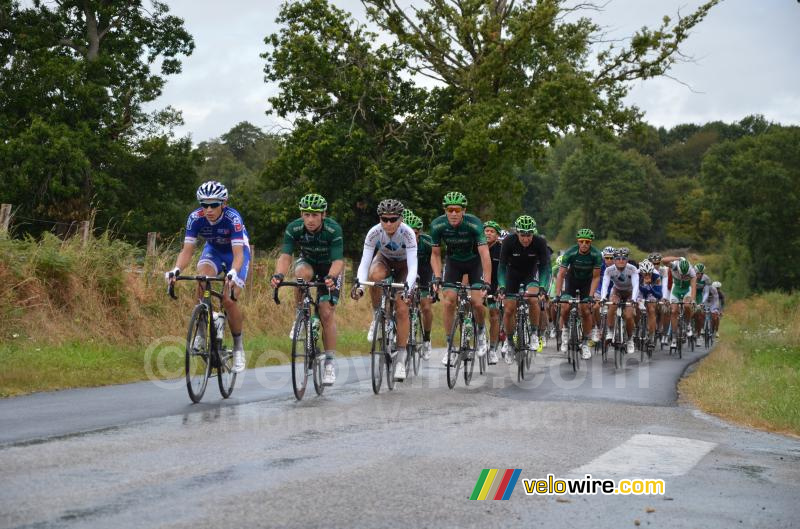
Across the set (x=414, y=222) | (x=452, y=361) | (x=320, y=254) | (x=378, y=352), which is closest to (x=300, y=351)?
(x=378, y=352)

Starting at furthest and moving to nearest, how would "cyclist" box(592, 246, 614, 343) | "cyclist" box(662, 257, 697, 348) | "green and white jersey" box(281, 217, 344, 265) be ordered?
1. "cyclist" box(662, 257, 697, 348)
2. "cyclist" box(592, 246, 614, 343)
3. "green and white jersey" box(281, 217, 344, 265)

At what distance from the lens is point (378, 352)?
1208 centimetres

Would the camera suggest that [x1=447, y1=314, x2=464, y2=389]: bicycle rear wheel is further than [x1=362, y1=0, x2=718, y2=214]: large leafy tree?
No

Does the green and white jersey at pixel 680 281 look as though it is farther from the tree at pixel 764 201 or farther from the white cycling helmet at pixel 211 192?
the tree at pixel 764 201

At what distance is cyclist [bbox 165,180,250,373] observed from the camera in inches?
427

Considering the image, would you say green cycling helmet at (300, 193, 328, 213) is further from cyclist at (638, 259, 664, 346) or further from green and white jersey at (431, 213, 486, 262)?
cyclist at (638, 259, 664, 346)

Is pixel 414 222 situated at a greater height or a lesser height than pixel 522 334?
greater

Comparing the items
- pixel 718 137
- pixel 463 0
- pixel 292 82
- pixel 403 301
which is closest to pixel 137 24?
A: pixel 292 82

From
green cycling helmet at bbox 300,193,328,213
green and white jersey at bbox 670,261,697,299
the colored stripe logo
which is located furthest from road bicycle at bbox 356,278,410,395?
green and white jersey at bbox 670,261,697,299

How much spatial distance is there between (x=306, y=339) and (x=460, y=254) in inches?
161

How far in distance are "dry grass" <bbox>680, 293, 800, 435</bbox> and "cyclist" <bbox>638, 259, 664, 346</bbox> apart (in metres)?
1.33

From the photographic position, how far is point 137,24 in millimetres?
45219

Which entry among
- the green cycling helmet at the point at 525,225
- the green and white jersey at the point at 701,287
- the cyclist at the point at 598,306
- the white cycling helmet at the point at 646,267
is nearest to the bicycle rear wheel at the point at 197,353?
the green cycling helmet at the point at 525,225

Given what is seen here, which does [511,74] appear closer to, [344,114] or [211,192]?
[344,114]
